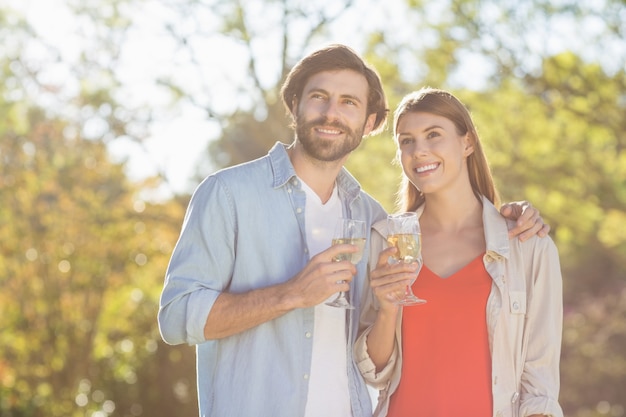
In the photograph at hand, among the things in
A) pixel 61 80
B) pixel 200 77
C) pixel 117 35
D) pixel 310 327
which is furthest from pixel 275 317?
pixel 61 80

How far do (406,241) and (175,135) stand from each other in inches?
359

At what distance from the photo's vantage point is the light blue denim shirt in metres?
3.68

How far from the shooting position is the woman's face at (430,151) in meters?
4.20

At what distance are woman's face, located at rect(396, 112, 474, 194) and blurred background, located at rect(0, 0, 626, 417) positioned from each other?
6131 millimetres

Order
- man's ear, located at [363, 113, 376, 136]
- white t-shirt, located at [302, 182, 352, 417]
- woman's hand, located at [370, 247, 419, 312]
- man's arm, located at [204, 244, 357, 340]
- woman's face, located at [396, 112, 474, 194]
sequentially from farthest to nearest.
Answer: man's ear, located at [363, 113, 376, 136]
woman's face, located at [396, 112, 474, 194]
white t-shirt, located at [302, 182, 352, 417]
woman's hand, located at [370, 247, 419, 312]
man's arm, located at [204, 244, 357, 340]

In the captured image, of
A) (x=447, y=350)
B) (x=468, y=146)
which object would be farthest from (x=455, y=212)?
(x=447, y=350)

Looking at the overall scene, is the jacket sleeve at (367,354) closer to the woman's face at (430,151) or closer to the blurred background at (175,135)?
A: the woman's face at (430,151)

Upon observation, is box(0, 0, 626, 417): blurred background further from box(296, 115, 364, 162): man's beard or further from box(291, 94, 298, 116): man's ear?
box(296, 115, 364, 162): man's beard

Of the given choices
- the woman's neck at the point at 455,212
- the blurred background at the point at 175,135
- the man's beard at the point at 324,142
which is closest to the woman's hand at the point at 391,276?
the man's beard at the point at 324,142

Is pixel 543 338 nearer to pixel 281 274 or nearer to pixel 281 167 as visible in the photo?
pixel 281 274

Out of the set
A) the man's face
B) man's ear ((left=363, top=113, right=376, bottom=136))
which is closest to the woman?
man's ear ((left=363, top=113, right=376, bottom=136))

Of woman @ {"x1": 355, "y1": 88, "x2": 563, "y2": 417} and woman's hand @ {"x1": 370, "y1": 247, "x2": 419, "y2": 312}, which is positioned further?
woman @ {"x1": 355, "y1": 88, "x2": 563, "y2": 417}

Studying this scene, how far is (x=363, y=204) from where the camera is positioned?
443cm

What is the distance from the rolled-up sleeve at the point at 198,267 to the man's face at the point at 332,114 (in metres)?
0.47
